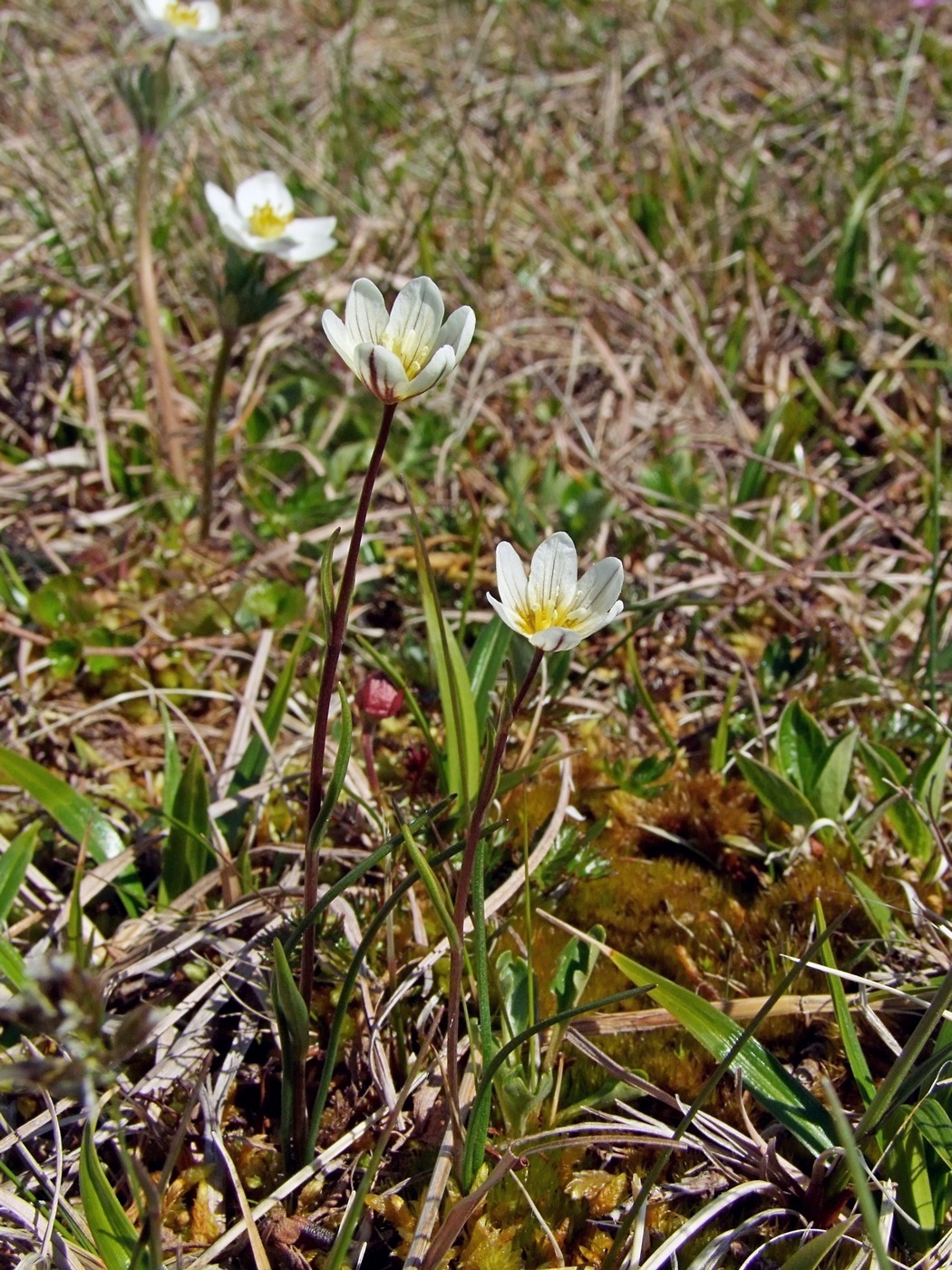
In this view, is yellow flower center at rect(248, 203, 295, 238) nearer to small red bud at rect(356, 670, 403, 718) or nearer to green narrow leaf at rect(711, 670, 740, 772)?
small red bud at rect(356, 670, 403, 718)

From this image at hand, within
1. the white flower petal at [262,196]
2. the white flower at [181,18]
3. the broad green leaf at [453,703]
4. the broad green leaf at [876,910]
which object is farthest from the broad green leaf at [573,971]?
the white flower at [181,18]

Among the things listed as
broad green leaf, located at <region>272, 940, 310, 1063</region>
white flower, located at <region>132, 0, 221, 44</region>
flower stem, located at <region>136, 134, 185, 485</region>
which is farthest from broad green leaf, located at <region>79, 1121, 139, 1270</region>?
white flower, located at <region>132, 0, 221, 44</region>

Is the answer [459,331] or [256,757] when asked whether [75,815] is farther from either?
[459,331]

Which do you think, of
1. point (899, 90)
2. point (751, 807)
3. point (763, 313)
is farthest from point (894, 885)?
point (899, 90)

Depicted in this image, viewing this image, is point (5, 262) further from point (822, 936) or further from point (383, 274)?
point (822, 936)

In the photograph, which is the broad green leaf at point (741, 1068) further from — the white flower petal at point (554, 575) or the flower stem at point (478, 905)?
the white flower petal at point (554, 575)
